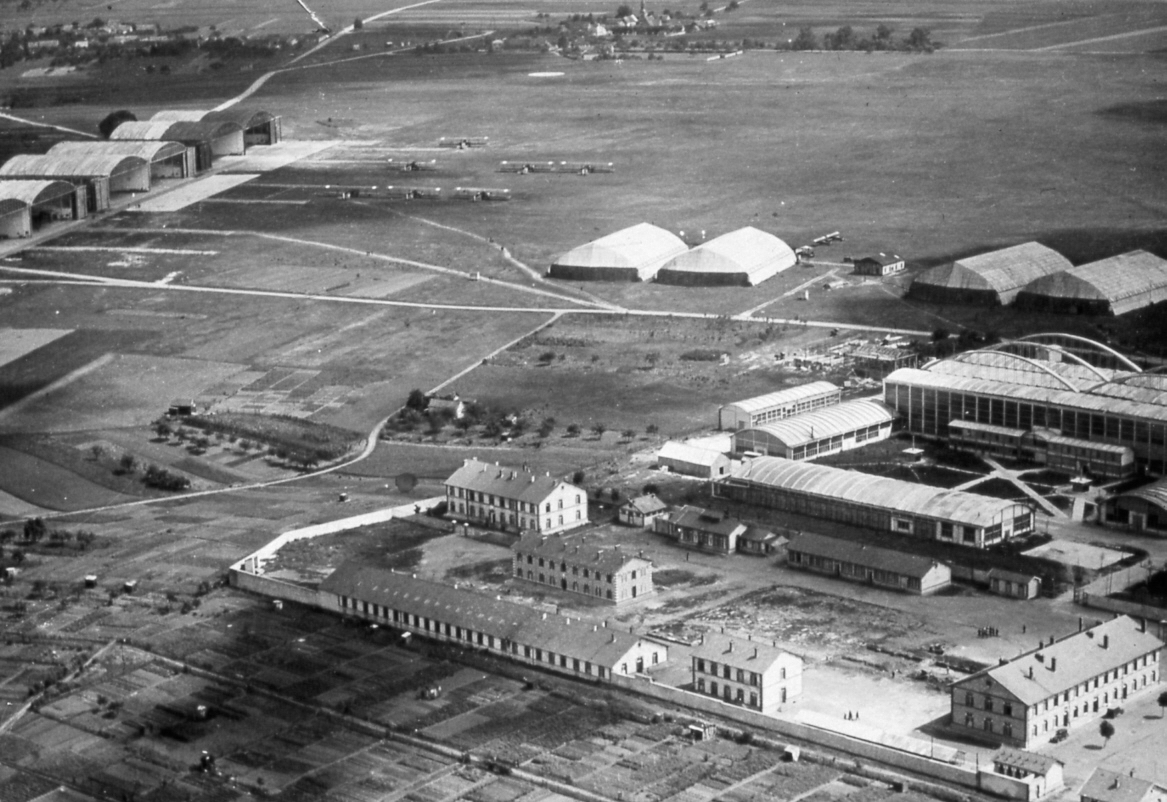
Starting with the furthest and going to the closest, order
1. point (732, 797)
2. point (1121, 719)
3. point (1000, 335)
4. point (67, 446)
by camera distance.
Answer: point (1000, 335) < point (67, 446) < point (1121, 719) < point (732, 797)

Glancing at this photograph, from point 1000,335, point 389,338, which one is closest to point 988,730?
point 1000,335

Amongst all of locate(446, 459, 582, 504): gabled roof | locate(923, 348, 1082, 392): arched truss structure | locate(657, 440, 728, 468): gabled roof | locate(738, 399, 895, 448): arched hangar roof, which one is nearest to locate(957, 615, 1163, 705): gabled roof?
locate(446, 459, 582, 504): gabled roof

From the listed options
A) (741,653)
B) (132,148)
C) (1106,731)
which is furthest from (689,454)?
(132,148)

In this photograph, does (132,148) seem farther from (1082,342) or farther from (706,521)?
(706,521)

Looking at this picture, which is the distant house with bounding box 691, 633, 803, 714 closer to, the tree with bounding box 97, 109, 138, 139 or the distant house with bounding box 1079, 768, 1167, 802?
the distant house with bounding box 1079, 768, 1167, 802

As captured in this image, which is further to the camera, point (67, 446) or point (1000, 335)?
point (1000, 335)

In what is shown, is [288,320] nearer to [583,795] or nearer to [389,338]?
[389,338]

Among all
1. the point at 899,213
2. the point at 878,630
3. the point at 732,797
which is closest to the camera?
the point at 732,797
